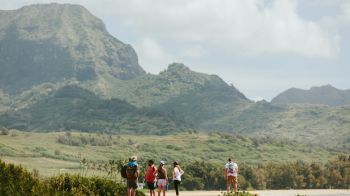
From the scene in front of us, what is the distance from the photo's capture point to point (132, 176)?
97.6 ft

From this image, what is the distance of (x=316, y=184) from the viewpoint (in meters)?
108

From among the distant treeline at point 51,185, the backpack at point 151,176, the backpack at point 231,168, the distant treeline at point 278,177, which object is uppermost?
the distant treeline at point 278,177

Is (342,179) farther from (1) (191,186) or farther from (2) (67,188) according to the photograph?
(2) (67,188)

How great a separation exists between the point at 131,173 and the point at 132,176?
8.5 inches

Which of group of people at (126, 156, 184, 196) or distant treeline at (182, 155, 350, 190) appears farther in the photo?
distant treeline at (182, 155, 350, 190)

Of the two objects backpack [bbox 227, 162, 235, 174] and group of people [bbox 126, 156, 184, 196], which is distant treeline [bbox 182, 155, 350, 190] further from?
group of people [bbox 126, 156, 184, 196]

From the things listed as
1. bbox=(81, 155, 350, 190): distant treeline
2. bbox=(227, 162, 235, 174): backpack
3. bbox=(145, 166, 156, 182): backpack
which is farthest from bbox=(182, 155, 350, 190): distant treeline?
bbox=(145, 166, 156, 182): backpack

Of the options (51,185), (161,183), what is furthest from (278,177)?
(51,185)

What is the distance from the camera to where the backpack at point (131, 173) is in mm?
29750

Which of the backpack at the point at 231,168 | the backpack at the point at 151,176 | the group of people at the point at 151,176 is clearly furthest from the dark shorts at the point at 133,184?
the backpack at the point at 231,168

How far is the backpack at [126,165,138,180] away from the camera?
29.8 m

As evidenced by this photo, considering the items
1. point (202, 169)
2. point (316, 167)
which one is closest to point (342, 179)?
point (316, 167)

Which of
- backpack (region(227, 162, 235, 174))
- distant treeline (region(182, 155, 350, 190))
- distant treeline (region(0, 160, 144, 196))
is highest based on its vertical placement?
distant treeline (region(182, 155, 350, 190))

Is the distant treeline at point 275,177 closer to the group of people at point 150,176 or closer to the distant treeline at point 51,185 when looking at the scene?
the group of people at point 150,176
